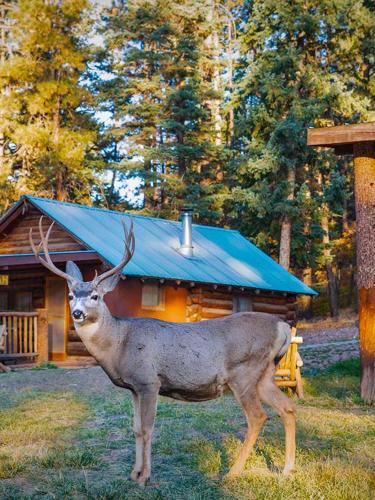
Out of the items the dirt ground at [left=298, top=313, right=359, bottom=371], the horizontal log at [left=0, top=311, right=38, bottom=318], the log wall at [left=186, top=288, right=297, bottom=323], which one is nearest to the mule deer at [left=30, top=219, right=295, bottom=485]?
the dirt ground at [left=298, top=313, right=359, bottom=371]

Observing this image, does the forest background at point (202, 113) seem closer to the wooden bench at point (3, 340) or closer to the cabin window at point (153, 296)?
the cabin window at point (153, 296)

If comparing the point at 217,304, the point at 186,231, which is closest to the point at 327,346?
the point at 217,304

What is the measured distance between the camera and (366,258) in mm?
14406

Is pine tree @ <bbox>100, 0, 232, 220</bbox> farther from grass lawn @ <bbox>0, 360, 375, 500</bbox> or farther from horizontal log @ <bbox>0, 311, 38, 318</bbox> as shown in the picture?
grass lawn @ <bbox>0, 360, 375, 500</bbox>

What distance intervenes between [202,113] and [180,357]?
29403mm

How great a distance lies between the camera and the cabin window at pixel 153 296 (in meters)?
23.2

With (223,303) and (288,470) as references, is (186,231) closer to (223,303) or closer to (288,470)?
(223,303)

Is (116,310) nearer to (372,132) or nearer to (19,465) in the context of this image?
(372,132)

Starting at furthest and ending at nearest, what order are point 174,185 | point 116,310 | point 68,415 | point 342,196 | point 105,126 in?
point 105,126 < point 174,185 < point 342,196 < point 116,310 < point 68,415

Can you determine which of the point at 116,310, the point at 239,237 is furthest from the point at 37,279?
the point at 239,237

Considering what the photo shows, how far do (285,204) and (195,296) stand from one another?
9275 millimetres

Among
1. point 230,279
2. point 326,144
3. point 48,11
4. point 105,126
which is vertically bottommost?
point 230,279

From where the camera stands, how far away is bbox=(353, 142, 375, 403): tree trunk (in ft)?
46.4

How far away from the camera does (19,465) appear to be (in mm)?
8281
